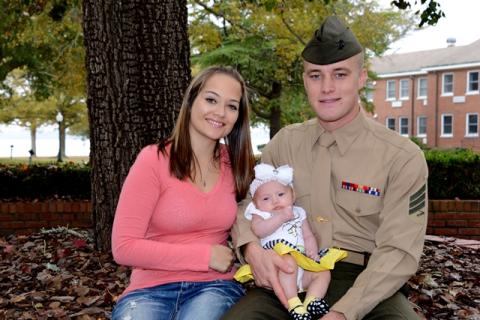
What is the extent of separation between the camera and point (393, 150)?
10.5 feet

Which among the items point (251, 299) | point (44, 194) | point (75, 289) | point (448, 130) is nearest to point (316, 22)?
point (44, 194)

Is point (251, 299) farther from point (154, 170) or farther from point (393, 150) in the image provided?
point (393, 150)

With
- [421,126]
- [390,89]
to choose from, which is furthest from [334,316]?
[390,89]

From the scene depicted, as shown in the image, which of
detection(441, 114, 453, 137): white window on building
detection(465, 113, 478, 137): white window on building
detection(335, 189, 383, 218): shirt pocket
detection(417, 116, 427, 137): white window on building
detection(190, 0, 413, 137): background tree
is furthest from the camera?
detection(417, 116, 427, 137): white window on building

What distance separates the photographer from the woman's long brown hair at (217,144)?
3.28 metres

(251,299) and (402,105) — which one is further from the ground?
(402,105)

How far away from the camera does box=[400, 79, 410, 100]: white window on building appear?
163 ft

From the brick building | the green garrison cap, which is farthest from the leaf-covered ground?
the brick building

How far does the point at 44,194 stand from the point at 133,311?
652 cm

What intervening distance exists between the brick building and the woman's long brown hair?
126 ft

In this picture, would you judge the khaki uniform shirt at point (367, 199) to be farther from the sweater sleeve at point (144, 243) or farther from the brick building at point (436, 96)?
the brick building at point (436, 96)

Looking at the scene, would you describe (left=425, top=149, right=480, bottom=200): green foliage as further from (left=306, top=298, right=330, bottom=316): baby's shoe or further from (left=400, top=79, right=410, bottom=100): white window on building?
(left=400, top=79, right=410, bottom=100): white window on building

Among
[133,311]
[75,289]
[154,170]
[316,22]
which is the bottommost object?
[75,289]

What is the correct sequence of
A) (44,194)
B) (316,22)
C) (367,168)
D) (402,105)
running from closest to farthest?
(367,168), (44,194), (316,22), (402,105)
